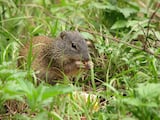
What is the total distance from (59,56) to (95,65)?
374 mm

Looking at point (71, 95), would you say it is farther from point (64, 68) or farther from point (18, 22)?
point (18, 22)

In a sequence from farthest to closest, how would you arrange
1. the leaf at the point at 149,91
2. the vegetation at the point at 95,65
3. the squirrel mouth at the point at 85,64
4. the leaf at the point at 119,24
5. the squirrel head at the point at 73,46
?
the leaf at the point at 119,24 → the squirrel head at the point at 73,46 → the squirrel mouth at the point at 85,64 → the vegetation at the point at 95,65 → the leaf at the point at 149,91

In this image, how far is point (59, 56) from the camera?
5.30 m

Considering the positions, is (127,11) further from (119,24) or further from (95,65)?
(95,65)

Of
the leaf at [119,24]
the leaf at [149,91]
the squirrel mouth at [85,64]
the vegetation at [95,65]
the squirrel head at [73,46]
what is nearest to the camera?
the leaf at [149,91]

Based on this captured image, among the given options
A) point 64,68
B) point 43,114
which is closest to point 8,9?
point 64,68

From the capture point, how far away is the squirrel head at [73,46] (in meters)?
5.10

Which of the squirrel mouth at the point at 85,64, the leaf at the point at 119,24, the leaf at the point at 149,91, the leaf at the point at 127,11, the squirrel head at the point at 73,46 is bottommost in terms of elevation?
the leaf at the point at 149,91

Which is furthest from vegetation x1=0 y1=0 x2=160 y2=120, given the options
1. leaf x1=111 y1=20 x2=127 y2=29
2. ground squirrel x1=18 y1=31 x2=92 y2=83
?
ground squirrel x1=18 y1=31 x2=92 y2=83

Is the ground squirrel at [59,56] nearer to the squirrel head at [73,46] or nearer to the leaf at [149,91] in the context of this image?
the squirrel head at [73,46]

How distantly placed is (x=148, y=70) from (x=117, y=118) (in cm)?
130

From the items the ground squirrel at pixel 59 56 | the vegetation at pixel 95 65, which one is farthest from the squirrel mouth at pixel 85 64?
the vegetation at pixel 95 65

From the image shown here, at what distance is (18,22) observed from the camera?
598cm

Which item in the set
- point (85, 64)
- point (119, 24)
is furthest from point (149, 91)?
point (119, 24)
